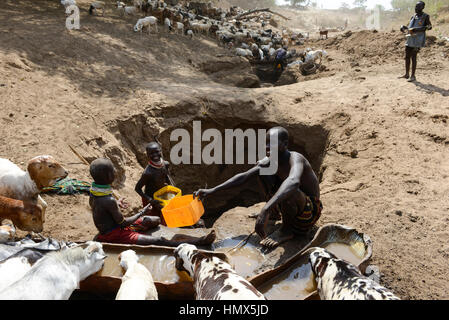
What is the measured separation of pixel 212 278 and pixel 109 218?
4.59 feet

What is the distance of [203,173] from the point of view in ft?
24.3

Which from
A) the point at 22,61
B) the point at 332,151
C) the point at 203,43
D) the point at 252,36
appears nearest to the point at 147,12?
the point at 203,43

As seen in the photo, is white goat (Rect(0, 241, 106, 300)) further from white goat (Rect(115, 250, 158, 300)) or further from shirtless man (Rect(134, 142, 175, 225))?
shirtless man (Rect(134, 142, 175, 225))

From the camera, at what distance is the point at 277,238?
360 centimetres

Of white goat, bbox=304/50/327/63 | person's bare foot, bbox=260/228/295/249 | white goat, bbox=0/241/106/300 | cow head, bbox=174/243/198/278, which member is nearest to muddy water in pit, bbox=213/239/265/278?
person's bare foot, bbox=260/228/295/249

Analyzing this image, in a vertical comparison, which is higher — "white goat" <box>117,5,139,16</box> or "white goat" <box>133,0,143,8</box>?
"white goat" <box>133,0,143,8</box>

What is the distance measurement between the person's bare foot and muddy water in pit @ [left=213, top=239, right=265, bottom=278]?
126 mm

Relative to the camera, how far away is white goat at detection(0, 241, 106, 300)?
212 cm

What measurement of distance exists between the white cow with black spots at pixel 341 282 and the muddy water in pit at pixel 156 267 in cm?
109

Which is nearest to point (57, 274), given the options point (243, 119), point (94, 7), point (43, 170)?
point (43, 170)

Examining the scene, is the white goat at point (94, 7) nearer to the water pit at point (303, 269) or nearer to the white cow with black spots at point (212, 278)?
the white cow with black spots at point (212, 278)

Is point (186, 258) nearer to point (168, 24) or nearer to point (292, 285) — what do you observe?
point (292, 285)
